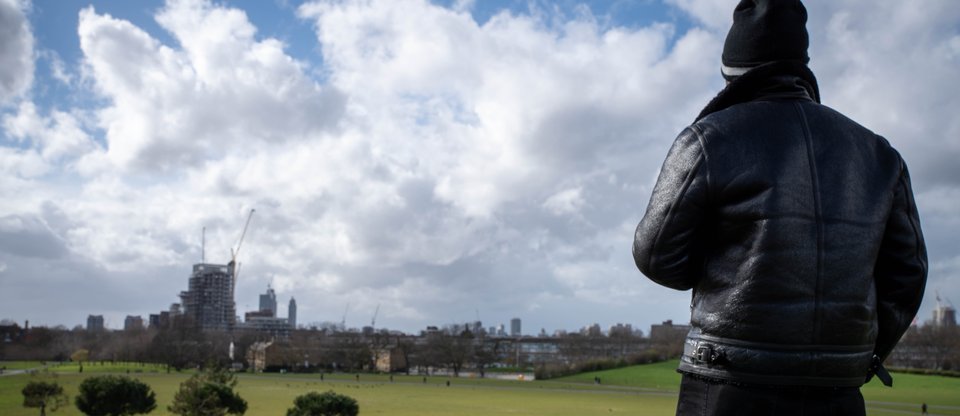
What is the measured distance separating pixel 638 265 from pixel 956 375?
94.9 metres

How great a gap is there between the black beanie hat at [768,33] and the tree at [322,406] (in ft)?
88.7

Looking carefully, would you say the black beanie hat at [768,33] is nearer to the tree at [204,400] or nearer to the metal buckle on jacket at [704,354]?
the metal buckle on jacket at [704,354]

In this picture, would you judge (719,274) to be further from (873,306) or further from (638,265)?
(873,306)

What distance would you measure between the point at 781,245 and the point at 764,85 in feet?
3.03

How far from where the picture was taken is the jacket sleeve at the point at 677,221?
377 cm

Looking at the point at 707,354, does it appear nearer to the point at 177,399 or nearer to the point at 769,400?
the point at 769,400

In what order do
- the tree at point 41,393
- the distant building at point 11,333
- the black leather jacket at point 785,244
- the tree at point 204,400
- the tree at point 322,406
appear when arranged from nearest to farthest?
the black leather jacket at point 785,244, the tree at point 322,406, the tree at point 204,400, the tree at point 41,393, the distant building at point 11,333

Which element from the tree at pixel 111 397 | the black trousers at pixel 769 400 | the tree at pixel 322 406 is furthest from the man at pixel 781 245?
the tree at pixel 111 397

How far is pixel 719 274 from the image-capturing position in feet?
12.4

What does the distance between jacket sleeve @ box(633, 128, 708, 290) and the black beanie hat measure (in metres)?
0.56

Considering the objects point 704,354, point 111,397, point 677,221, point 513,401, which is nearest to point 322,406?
point 111,397

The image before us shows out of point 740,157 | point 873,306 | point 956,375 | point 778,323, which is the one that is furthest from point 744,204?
point 956,375

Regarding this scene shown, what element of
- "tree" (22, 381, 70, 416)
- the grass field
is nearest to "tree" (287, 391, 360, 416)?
the grass field

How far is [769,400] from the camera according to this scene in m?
3.65
